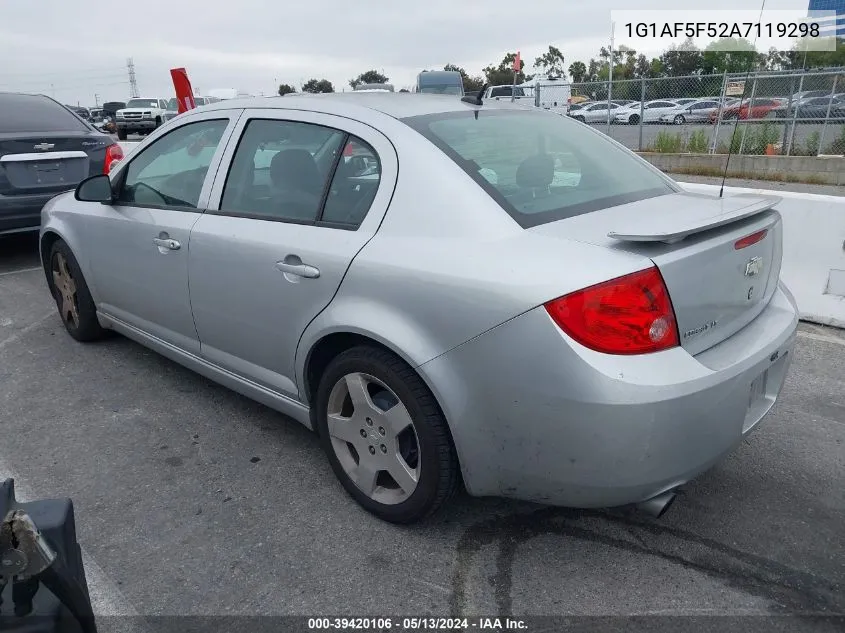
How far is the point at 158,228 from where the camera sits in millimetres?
3449

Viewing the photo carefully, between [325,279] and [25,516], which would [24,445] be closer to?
[325,279]

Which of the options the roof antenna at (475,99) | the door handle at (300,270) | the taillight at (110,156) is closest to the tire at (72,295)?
the door handle at (300,270)

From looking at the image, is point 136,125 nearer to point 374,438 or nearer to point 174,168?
point 174,168

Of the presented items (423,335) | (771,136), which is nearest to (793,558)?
(423,335)

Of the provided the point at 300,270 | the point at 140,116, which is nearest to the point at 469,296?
the point at 300,270

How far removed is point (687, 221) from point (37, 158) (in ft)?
20.3

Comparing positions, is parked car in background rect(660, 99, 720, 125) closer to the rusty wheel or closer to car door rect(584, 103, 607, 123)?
car door rect(584, 103, 607, 123)

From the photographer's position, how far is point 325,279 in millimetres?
2590

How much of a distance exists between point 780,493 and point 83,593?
259 centimetres

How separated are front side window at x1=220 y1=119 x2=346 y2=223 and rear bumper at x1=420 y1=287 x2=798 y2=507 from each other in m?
Result: 1.01

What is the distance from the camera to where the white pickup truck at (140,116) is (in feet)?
112

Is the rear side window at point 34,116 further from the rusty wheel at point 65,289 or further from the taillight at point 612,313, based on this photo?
the taillight at point 612,313

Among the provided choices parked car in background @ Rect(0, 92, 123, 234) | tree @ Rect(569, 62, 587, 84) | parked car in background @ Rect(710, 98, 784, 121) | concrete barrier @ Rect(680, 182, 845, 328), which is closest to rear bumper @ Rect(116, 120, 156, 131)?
parked car in background @ Rect(710, 98, 784, 121)

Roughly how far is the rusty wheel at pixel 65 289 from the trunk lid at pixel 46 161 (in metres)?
2.18
